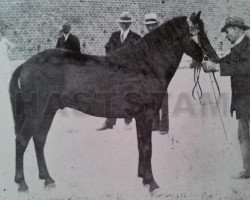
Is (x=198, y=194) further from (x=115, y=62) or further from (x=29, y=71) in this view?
(x=29, y=71)

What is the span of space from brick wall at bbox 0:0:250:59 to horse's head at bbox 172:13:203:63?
28cm

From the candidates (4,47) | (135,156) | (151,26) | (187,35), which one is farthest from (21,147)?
(187,35)

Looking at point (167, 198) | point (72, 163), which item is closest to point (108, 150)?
point (72, 163)

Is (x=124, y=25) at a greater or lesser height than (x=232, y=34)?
greater

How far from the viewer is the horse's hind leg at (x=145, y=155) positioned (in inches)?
160

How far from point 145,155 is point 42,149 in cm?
116

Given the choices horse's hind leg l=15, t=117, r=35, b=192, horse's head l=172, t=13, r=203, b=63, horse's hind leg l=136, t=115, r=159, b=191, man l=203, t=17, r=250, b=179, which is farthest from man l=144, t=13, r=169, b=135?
horse's hind leg l=15, t=117, r=35, b=192

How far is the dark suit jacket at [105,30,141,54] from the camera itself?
4.21m

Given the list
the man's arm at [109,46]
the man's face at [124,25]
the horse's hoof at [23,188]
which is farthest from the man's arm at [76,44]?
the horse's hoof at [23,188]

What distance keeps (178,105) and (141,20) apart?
1.13m

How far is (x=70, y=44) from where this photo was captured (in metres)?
4.20

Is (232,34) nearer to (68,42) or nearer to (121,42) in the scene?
(121,42)

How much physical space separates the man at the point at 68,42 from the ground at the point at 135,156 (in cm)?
55

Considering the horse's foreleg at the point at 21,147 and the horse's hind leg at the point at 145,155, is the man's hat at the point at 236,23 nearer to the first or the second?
the horse's hind leg at the point at 145,155
